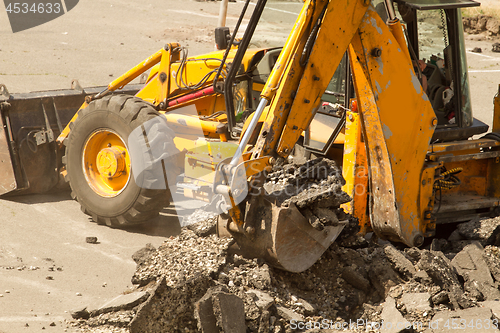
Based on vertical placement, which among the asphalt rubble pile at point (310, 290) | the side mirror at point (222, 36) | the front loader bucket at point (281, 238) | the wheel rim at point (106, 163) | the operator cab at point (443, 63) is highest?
the side mirror at point (222, 36)

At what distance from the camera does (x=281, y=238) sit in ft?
12.6

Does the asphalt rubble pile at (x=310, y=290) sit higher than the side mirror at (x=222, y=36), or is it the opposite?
the side mirror at (x=222, y=36)

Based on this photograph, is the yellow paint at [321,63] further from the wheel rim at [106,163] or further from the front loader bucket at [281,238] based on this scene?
the wheel rim at [106,163]

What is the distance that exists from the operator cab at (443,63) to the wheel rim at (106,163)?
10.2 feet

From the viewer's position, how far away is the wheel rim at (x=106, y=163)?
561cm

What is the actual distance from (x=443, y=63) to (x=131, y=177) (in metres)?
3.27

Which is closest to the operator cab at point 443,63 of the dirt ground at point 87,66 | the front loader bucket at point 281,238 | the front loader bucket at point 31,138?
the dirt ground at point 87,66

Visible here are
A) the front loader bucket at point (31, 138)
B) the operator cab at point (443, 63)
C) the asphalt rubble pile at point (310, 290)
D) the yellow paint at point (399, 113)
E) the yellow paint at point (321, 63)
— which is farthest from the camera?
the front loader bucket at point (31, 138)

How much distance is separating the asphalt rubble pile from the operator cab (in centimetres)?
119

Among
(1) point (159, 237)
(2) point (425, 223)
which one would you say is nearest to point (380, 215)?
(2) point (425, 223)

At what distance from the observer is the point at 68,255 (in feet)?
16.1

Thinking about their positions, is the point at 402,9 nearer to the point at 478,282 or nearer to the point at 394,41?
the point at 394,41

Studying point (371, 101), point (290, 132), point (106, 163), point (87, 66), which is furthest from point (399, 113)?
point (87, 66)

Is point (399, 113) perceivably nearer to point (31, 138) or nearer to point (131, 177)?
point (131, 177)
